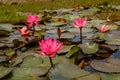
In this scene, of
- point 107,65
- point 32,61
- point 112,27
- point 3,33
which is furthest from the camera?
point 112,27

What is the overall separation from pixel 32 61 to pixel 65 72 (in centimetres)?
41

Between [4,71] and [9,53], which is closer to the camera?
[4,71]

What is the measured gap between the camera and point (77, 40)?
2822 mm

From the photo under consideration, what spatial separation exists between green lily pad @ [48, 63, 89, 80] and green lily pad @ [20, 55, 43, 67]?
292 millimetres

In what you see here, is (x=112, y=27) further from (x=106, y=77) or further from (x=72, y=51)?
(x=106, y=77)

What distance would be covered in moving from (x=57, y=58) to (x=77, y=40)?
657mm

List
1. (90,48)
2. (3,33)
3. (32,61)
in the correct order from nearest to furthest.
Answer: (32,61) → (90,48) → (3,33)

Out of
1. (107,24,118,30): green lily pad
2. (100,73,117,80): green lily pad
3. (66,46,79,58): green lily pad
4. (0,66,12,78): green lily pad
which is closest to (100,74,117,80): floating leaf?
(100,73,117,80): green lily pad

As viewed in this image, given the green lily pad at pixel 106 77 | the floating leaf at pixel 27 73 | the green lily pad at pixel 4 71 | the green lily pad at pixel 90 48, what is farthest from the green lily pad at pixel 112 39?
the green lily pad at pixel 4 71

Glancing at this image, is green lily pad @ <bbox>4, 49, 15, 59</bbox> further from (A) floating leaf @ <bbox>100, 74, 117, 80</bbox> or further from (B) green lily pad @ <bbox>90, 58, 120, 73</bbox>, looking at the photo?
(A) floating leaf @ <bbox>100, 74, 117, 80</bbox>

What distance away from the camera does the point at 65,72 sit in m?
1.84

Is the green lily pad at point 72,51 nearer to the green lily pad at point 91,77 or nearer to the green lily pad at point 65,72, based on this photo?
the green lily pad at point 65,72

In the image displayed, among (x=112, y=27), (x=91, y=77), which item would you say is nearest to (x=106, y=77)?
(x=91, y=77)

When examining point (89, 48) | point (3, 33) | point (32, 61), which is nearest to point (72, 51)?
point (89, 48)
